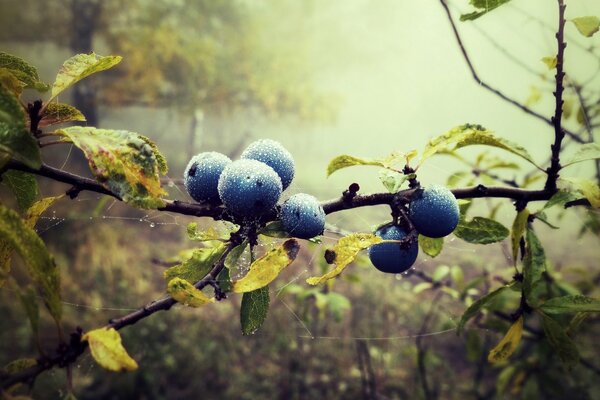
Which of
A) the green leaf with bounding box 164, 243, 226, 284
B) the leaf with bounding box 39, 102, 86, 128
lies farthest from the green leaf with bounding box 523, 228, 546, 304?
the leaf with bounding box 39, 102, 86, 128

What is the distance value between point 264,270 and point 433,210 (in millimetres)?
346

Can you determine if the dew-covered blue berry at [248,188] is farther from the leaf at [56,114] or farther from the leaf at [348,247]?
the leaf at [56,114]

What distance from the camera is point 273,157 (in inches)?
28.6

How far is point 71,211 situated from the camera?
21.6ft

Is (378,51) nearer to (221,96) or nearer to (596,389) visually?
(221,96)

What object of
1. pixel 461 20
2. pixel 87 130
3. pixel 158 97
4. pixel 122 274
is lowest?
pixel 122 274

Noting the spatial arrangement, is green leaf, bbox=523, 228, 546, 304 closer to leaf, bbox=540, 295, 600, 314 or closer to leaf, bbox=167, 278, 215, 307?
leaf, bbox=540, 295, 600, 314

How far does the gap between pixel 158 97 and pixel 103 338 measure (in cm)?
843

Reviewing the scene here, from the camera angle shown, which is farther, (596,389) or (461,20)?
(596,389)

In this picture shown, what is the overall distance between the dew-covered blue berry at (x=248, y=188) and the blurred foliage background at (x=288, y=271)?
24cm

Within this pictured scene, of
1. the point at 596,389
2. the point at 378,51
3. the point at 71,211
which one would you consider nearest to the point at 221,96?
the point at 71,211

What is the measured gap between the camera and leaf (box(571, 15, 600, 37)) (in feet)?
2.35

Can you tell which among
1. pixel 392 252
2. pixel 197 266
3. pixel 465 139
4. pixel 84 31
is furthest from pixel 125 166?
pixel 84 31

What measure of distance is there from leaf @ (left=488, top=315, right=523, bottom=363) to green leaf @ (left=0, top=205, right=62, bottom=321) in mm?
853
